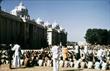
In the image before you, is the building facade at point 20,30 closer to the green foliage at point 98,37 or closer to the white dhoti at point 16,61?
the green foliage at point 98,37

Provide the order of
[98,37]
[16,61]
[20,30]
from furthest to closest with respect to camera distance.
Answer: [98,37]
[20,30]
[16,61]

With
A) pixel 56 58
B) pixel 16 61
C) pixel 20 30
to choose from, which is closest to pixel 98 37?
pixel 20 30

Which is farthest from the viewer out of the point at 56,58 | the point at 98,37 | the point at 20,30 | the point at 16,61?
the point at 98,37

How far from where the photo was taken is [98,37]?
105062 mm

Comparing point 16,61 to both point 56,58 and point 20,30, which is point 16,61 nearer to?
point 56,58

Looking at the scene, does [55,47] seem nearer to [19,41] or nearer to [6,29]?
[6,29]

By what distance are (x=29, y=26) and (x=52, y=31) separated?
1207 inches

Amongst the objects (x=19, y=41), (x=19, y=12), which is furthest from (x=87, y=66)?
(x=19, y=12)

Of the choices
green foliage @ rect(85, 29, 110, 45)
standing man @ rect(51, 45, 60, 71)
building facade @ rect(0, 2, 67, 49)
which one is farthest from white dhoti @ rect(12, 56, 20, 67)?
green foliage @ rect(85, 29, 110, 45)

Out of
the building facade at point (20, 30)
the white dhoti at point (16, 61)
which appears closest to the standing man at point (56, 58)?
the white dhoti at point (16, 61)

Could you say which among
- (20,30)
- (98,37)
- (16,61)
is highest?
(20,30)

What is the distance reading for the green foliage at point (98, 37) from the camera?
343ft

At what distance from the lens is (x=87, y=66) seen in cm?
1988

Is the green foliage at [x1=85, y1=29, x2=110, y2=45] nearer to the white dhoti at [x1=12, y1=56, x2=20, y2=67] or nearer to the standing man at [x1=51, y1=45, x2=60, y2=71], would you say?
the white dhoti at [x1=12, y1=56, x2=20, y2=67]
